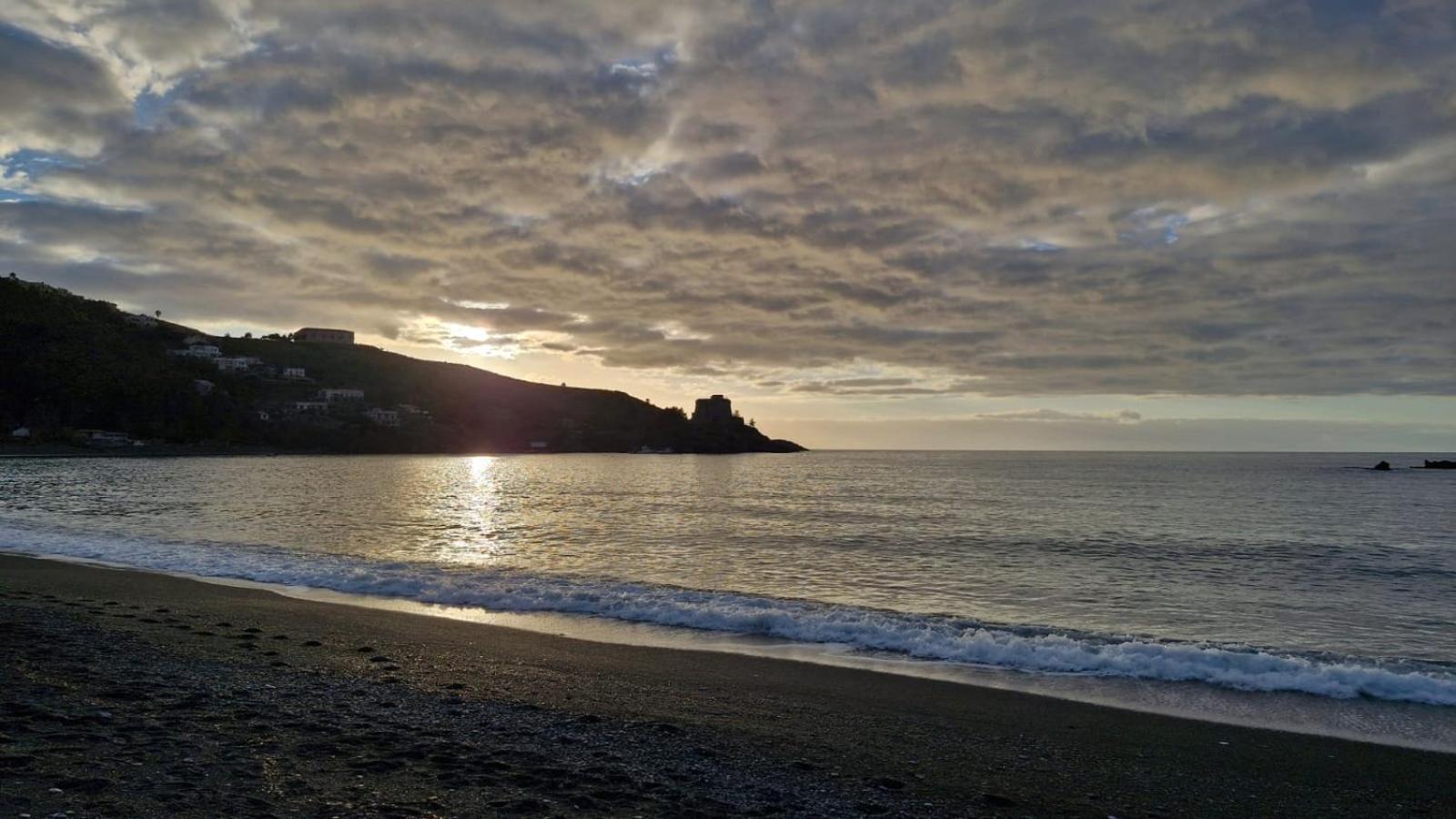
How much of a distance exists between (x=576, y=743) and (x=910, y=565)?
21.6 m

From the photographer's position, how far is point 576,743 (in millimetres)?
8977

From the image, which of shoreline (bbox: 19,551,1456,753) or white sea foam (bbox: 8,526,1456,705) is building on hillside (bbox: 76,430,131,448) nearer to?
white sea foam (bbox: 8,526,1456,705)

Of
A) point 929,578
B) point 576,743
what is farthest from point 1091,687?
point 929,578

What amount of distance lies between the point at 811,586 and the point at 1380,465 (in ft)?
562

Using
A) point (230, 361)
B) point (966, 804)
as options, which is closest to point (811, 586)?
point (966, 804)

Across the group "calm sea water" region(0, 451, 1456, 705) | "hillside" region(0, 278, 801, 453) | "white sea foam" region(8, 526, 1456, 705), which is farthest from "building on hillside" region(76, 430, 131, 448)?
"white sea foam" region(8, 526, 1456, 705)

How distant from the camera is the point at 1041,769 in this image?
9031 millimetres

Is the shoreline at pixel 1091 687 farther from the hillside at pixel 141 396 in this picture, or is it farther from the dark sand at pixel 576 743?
the hillside at pixel 141 396

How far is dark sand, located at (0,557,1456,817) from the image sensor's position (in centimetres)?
720

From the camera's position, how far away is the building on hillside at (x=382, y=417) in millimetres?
185250

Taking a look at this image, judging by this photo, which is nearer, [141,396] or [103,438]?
[103,438]

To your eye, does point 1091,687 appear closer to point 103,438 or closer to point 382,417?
point 103,438

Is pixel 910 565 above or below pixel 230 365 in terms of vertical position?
below

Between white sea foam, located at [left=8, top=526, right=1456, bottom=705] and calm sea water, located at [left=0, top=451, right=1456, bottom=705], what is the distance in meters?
0.06
